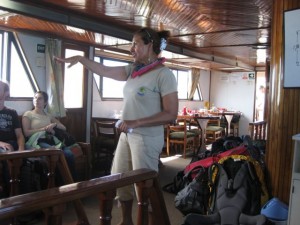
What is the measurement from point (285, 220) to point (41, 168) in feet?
7.28

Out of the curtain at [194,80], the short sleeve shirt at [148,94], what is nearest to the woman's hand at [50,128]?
the short sleeve shirt at [148,94]

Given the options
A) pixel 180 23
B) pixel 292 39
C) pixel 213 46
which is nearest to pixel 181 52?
pixel 213 46

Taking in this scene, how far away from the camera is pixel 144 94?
180 cm

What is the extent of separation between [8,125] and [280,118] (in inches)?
103

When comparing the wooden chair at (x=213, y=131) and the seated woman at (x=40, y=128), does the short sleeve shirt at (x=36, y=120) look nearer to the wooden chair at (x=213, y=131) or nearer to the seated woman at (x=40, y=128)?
the seated woman at (x=40, y=128)

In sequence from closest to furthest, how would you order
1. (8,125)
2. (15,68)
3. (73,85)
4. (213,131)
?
(8,125) → (15,68) → (73,85) → (213,131)

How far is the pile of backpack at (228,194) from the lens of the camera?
2.54m

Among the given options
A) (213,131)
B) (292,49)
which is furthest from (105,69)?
(213,131)

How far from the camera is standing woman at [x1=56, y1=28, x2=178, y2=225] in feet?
5.85

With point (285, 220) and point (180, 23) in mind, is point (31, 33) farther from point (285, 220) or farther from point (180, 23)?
point (285, 220)

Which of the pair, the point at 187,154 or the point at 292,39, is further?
the point at 187,154

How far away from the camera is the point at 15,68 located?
4.39 metres

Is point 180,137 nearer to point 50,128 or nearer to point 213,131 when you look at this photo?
point 213,131

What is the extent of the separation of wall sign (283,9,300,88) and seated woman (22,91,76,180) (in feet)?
7.76
